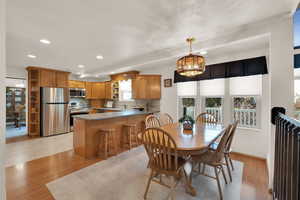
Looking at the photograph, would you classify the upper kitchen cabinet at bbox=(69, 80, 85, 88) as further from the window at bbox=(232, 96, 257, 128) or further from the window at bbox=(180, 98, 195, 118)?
the window at bbox=(232, 96, 257, 128)

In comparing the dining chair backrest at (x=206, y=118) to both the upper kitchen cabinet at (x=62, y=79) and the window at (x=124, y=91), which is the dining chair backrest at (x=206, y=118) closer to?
the window at (x=124, y=91)

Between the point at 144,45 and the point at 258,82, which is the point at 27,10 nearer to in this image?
the point at 144,45

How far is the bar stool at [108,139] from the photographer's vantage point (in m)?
3.14

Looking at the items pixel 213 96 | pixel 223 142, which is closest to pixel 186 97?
pixel 213 96

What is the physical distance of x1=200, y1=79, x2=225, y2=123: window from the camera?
12.2 ft

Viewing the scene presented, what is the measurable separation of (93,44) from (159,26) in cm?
158

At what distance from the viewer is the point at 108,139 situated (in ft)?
11.0

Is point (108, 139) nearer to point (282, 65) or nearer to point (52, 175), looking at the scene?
point (52, 175)

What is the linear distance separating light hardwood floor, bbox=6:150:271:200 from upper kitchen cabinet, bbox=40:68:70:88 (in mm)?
2990

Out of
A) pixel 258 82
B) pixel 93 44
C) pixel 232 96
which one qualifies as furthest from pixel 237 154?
pixel 93 44

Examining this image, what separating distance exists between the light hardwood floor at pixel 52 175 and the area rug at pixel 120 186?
0.12 m

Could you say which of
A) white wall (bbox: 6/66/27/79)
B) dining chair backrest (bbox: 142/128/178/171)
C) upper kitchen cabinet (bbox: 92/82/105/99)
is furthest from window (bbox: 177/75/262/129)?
white wall (bbox: 6/66/27/79)

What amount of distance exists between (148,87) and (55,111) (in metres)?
3.48

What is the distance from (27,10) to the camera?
1815 millimetres
